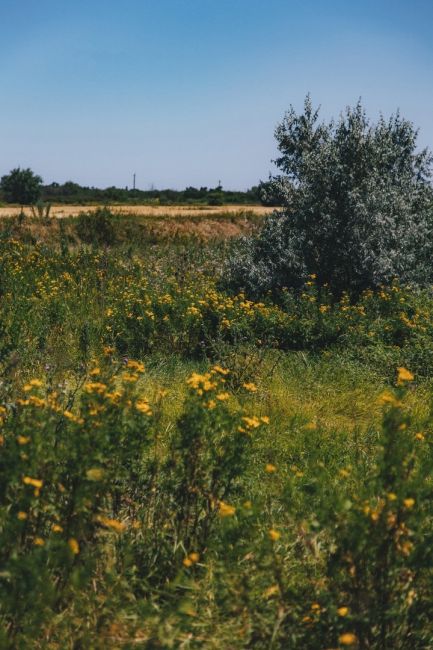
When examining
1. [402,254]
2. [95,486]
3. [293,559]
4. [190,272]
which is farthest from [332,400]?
[190,272]

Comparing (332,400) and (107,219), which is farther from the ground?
(107,219)

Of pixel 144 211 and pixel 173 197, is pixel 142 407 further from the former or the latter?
pixel 173 197

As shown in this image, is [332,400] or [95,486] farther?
[332,400]

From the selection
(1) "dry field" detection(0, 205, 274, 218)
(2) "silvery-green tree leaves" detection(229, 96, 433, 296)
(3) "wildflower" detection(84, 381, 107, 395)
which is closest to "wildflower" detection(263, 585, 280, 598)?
(3) "wildflower" detection(84, 381, 107, 395)

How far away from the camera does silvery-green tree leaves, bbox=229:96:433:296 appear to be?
9922 mm

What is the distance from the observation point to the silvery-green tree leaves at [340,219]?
9.92m

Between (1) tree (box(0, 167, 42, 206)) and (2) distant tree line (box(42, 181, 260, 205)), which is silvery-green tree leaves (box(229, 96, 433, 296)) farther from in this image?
(1) tree (box(0, 167, 42, 206))

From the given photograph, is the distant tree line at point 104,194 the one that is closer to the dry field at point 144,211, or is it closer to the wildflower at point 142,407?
the dry field at point 144,211

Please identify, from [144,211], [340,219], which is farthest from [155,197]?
[340,219]

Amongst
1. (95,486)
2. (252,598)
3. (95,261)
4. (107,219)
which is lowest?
(252,598)

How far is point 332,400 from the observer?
5.98 metres

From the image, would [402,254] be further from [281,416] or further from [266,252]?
[281,416]

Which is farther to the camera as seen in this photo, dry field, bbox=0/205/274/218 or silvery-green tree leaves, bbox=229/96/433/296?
dry field, bbox=0/205/274/218

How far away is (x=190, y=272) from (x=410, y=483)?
405 inches
